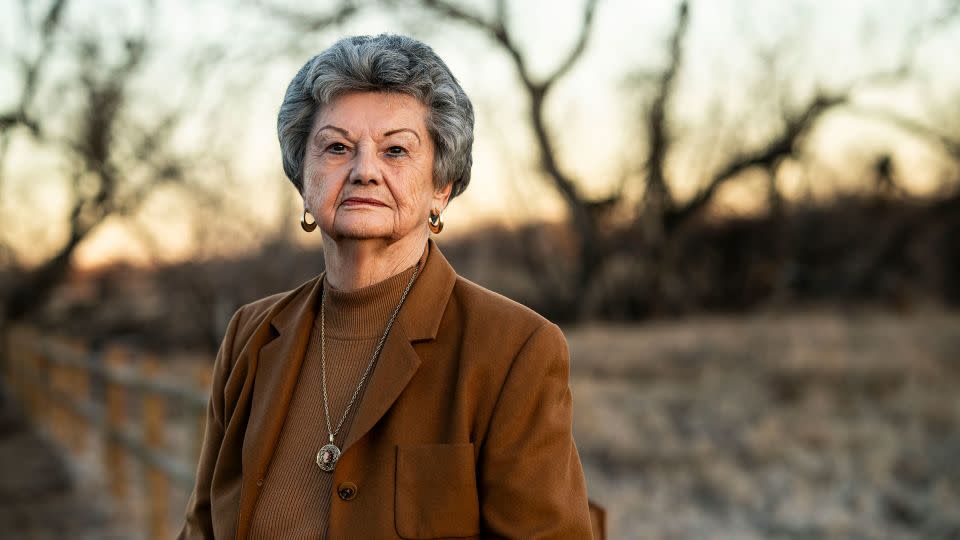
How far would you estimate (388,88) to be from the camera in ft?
5.31

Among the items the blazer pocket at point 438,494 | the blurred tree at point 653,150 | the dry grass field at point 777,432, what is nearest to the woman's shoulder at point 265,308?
the blazer pocket at point 438,494

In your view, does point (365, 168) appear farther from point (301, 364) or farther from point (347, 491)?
point (347, 491)

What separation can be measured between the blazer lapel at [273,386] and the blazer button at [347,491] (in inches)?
7.9

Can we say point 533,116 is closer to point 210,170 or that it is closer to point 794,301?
point 210,170

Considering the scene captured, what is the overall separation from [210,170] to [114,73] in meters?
1.23

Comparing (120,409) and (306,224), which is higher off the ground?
(306,224)

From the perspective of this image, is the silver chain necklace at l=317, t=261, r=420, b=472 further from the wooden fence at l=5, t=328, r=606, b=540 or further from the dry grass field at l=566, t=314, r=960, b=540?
the dry grass field at l=566, t=314, r=960, b=540

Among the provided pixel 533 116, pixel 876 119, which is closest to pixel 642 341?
pixel 533 116

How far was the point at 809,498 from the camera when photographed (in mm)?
6035

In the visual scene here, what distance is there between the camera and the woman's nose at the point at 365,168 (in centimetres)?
161

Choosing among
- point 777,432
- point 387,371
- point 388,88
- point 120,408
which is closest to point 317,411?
point 387,371

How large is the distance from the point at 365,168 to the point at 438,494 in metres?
0.58

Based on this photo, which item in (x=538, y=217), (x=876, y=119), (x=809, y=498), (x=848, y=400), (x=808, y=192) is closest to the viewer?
(x=809, y=498)

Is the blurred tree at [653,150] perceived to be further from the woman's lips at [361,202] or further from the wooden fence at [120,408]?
the woman's lips at [361,202]
